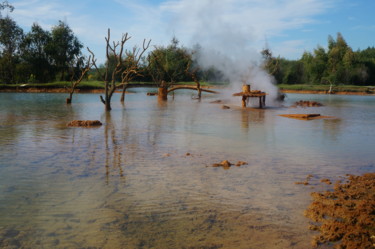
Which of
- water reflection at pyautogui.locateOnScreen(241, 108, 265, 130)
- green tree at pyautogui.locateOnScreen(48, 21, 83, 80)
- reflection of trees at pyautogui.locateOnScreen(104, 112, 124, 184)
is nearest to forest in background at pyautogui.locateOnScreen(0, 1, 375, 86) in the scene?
green tree at pyautogui.locateOnScreen(48, 21, 83, 80)

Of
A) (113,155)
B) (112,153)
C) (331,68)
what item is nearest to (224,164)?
(113,155)

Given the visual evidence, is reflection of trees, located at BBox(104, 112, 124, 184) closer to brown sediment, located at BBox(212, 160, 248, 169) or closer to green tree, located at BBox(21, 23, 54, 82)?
brown sediment, located at BBox(212, 160, 248, 169)

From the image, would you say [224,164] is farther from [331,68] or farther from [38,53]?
[331,68]

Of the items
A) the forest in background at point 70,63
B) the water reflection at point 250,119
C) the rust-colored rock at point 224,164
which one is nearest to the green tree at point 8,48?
the forest in background at point 70,63

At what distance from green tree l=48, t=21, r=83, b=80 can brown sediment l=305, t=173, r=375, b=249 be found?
57.8 metres

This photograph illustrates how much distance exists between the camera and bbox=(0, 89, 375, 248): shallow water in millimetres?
3918

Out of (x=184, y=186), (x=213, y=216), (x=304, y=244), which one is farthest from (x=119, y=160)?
(x=304, y=244)

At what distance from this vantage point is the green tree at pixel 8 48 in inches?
2101

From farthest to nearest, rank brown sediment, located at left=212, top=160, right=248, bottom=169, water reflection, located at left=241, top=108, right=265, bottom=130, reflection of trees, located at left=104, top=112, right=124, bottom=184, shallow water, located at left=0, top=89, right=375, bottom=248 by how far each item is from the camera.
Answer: water reflection, located at left=241, top=108, right=265, bottom=130, brown sediment, located at left=212, top=160, right=248, bottom=169, reflection of trees, located at left=104, top=112, right=124, bottom=184, shallow water, located at left=0, top=89, right=375, bottom=248

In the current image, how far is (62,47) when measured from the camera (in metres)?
58.9

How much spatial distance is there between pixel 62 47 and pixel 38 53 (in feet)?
13.3

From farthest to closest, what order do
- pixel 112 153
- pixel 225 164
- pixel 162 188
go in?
pixel 112 153, pixel 225 164, pixel 162 188

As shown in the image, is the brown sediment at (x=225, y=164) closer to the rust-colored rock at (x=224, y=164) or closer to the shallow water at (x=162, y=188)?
the rust-colored rock at (x=224, y=164)

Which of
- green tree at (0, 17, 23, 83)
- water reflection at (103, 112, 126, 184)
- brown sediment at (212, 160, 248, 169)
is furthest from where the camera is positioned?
green tree at (0, 17, 23, 83)
